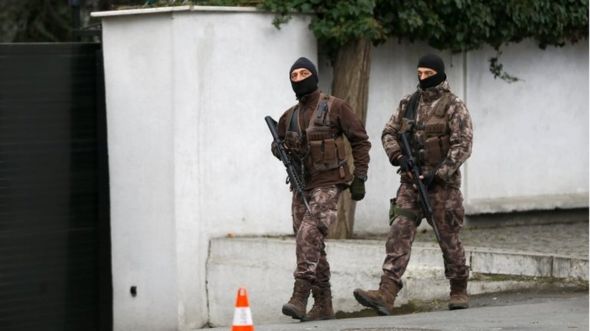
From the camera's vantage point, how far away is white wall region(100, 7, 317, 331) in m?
14.2

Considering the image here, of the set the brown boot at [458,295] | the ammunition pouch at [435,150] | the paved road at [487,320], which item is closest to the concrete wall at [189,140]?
the paved road at [487,320]

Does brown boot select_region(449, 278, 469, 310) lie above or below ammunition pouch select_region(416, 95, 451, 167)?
below

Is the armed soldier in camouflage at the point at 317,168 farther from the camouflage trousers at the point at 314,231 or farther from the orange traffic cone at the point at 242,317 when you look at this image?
the orange traffic cone at the point at 242,317

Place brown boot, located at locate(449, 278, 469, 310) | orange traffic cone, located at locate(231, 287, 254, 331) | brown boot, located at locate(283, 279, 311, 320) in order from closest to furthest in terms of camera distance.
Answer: orange traffic cone, located at locate(231, 287, 254, 331) < brown boot, located at locate(283, 279, 311, 320) < brown boot, located at locate(449, 278, 469, 310)

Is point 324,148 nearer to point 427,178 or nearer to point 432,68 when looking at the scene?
point 427,178

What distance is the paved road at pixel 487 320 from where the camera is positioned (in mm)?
10633

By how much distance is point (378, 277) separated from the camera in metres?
13.4

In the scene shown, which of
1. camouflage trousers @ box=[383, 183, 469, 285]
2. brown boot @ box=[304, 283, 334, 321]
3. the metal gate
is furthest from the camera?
the metal gate

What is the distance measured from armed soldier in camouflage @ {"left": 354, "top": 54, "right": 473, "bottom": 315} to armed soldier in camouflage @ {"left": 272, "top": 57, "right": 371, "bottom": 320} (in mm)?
338

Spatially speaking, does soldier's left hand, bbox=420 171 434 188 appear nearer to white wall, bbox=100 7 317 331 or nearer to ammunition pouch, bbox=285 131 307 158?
ammunition pouch, bbox=285 131 307 158

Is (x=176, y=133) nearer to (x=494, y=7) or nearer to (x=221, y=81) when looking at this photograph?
(x=221, y=81)

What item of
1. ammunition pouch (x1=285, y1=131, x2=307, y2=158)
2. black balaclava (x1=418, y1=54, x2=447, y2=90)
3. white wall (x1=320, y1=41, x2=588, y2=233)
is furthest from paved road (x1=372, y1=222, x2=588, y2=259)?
ammunition pouch (x1=285, y1=131, x2=307, y2=158)

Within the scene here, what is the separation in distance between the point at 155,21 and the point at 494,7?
3.59 m

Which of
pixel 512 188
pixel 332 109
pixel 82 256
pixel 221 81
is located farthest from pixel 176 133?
pixel 512 188
